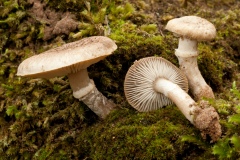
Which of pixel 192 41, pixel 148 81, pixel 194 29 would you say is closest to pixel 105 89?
pixel 148 81

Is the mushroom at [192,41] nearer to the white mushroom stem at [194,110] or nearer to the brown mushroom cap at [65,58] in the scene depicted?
the white mushroom stem at [194,110]

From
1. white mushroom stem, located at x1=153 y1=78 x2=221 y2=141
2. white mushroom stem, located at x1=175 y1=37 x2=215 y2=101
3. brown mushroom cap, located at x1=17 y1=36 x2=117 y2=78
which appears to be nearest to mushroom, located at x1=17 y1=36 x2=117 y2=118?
brown mushroom cap, located at x1=17 y1=36 x2=117 y2=78

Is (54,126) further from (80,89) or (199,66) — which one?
(199,66)

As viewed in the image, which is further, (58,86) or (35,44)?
(35,44)

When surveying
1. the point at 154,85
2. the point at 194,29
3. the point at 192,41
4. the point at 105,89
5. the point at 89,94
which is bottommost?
the point at 105,89

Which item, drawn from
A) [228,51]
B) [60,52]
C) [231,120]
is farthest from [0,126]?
[228,51]

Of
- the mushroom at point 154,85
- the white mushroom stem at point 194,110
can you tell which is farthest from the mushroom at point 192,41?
the white mushroom stem at point 194,110

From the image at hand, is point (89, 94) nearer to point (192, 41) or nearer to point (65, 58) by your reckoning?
point (65, 58)
